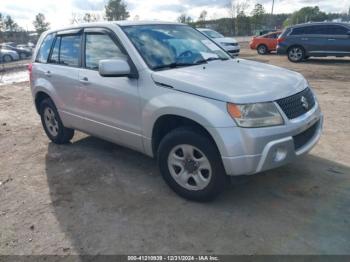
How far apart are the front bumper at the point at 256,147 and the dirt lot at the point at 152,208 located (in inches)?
15.1

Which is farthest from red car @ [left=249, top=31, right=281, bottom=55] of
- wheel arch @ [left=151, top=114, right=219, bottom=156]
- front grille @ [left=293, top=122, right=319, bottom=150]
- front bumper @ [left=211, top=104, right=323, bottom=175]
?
front bumper @ [left=211, top=104, right=323, bottom=175]

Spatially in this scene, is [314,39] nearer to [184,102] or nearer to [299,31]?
[299,31]

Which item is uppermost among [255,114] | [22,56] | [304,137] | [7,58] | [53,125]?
[255,114]

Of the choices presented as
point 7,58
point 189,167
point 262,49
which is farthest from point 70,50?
point 7,58

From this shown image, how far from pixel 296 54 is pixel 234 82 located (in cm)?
1369

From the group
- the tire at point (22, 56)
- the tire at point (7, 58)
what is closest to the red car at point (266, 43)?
the tire at point (7, 58)

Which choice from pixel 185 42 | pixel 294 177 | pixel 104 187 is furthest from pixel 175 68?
pixel 294 177

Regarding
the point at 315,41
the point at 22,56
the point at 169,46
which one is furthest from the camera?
the point at 22,56

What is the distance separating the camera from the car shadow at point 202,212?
9.46ft

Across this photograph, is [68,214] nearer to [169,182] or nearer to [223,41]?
[169,182]

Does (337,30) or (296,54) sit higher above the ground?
(337,30)

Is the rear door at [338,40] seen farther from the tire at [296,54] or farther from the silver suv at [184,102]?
the silver suv at [184,102]

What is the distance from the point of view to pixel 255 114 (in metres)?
2.99

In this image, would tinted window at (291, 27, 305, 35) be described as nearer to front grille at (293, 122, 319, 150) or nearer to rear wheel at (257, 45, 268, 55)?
rear wheel at (257, 45, 268, 55)
